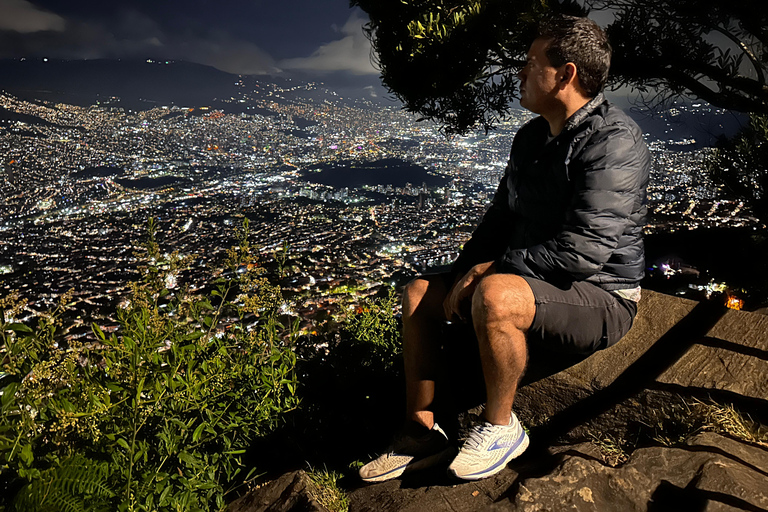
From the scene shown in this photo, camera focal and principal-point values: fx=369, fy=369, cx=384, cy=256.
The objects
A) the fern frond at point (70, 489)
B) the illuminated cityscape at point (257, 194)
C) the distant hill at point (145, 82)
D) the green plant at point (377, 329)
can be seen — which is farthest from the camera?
the distant hill at point (145, 82)

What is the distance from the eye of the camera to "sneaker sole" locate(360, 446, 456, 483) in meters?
1.86

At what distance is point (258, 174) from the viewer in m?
44.2

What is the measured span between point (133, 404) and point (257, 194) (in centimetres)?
3562

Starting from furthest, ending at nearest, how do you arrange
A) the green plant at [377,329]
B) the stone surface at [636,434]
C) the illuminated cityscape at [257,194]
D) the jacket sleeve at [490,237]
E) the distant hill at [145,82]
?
the distant hill at [145,82]
the illuminated cityscape at [257,194]
the green plant at [377,329]
the jacket sleeve at [490,237]
the stone surface at [636,434]

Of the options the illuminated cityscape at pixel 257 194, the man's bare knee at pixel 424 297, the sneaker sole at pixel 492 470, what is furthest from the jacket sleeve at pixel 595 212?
the illuminated cityscape at pixel 257 194

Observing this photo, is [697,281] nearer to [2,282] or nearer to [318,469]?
[318,469]

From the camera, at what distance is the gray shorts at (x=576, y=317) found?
1.73 meters

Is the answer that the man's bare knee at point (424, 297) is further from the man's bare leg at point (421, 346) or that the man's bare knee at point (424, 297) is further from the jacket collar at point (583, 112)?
the jacket collar at point (583, 112)

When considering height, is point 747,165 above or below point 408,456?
above

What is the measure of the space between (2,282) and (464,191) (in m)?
30.9

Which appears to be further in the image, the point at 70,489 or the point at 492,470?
the point at 492,470

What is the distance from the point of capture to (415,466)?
1.88m

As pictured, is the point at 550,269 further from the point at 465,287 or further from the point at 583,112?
the point at 583,112

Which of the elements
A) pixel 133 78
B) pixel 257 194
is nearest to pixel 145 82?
pixel 133 78
